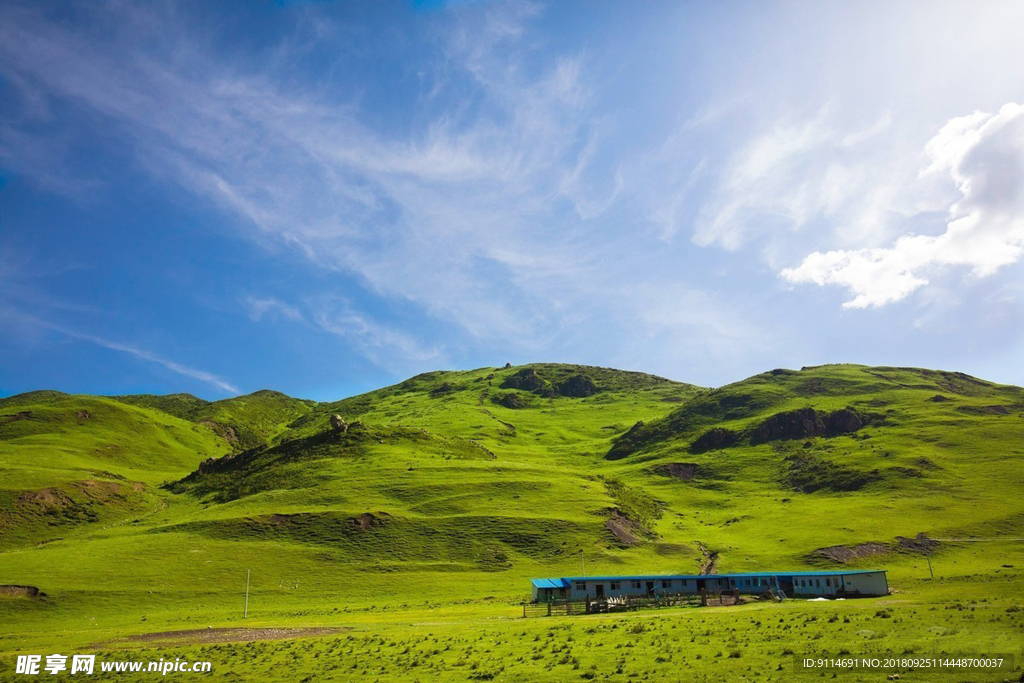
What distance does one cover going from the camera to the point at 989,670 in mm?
21703

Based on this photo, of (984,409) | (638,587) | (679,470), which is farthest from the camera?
(984,409)

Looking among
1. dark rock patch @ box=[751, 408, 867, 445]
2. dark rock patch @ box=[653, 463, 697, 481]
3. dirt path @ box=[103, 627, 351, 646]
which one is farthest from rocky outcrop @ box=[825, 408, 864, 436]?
dirt path @ box=[103, 627, 351, 646]

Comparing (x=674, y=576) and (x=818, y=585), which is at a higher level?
(x=674, y=576)

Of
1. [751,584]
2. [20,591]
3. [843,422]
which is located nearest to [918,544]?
[751,584]

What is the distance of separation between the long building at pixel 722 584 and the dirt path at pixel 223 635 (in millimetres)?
27220

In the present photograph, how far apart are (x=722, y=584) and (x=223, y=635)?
58273 mm

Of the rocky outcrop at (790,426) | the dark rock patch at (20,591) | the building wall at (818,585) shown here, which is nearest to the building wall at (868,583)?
the building wall at (818,585)

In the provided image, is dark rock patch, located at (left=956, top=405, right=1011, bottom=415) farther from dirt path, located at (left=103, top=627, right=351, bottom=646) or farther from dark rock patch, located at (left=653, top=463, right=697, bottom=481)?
dirt path, located at (left=103, top=627, right=351, bottom=646)

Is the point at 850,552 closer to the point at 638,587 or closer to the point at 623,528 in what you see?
the point at 623,528

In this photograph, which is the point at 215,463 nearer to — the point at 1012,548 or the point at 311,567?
the point at 311,567

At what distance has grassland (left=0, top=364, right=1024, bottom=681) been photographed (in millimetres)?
34812

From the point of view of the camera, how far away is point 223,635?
171 ft

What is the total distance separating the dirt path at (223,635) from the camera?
4909cm

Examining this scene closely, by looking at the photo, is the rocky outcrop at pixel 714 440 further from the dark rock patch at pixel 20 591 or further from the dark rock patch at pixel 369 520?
the dark rock patch at pixel 20 591
